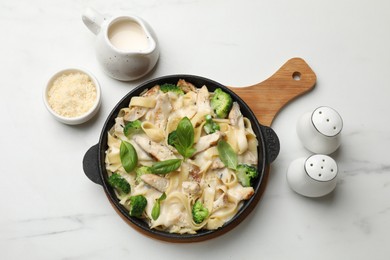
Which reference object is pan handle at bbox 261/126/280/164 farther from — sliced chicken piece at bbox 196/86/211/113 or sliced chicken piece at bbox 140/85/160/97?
sliced chicken piece at bbox 140/85/160/97

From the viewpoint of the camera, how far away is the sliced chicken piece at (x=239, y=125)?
12.1ft

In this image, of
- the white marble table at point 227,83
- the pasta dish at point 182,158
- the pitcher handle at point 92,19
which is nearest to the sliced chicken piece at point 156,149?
the pasta dish at point 182,158

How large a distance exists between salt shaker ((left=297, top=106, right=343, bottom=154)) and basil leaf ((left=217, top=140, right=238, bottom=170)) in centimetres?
53

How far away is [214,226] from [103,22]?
4.91 ft

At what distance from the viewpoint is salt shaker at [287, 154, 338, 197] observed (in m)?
3.55

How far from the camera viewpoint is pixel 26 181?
3965 mm

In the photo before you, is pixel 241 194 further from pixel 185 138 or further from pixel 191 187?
pixel 185 138

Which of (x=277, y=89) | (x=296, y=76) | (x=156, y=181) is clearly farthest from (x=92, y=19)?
(x=296, y=76)

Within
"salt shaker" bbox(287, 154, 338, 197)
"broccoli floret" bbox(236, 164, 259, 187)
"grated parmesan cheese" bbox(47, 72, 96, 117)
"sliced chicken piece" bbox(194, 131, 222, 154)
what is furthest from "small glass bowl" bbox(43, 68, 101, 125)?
"salt shaker" bbox(287, 154, 338, 197)

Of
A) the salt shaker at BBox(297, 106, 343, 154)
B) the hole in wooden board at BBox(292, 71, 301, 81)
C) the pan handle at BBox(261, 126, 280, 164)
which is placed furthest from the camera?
the hole in wooden board at BBox(292, 71, 301, 81)

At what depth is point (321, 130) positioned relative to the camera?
12.0 ft

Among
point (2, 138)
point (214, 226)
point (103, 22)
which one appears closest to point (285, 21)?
point (103, 22)

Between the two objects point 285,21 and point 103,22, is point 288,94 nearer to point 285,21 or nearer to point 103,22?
point 285,21

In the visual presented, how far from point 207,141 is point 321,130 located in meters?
0.72
